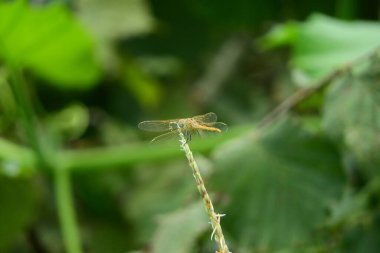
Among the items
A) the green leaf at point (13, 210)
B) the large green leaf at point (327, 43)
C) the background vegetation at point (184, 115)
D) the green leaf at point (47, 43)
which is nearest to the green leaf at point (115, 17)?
the background vegetation at point (184, 115)

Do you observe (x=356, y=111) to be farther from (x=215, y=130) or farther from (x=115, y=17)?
(x=115, y=17)

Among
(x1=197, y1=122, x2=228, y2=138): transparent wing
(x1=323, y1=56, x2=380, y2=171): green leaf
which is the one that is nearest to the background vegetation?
(x1=323, y1=56, x2=380, y2=171): green leaf

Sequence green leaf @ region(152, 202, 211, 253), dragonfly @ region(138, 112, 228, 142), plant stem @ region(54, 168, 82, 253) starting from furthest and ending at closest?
plant stem @ region(54, 168, 82, 253)
green leaf @ region(152, 202, 211, 253)
dragonfly @ region(138, 112, 228, 142)

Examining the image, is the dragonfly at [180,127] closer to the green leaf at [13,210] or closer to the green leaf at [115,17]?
the green leaf at [13,210]

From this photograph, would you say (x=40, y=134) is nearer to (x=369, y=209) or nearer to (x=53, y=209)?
(x=53, y=209)

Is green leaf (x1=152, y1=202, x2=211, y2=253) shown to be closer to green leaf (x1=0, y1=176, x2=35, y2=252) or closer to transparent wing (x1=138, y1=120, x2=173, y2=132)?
transparent wing (x1=138, y1=120, x2=173, y2=132)

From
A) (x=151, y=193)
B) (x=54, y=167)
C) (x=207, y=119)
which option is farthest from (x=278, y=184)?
(x=151, y=193)
